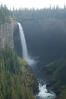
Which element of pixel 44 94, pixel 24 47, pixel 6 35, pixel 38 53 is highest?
pixel 6 35

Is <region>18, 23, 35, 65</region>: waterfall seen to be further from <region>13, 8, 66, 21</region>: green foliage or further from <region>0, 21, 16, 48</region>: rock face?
<region>0, 21, 16, 48</region>: rock face

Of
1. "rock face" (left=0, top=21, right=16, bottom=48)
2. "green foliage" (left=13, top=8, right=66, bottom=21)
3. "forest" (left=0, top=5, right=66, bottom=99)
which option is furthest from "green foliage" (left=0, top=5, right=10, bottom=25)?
"green foliage" (left=13, top=8, right=66, bottom=21)

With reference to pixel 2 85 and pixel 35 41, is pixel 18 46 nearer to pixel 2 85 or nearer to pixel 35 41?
pixel 35 41

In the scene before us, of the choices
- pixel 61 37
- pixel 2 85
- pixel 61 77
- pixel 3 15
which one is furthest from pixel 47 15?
pixel 2 85

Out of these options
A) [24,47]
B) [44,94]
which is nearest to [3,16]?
[24,47]

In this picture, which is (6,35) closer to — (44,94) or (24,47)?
(24,47)

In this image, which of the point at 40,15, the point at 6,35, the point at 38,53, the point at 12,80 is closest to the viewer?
the point at 12,80

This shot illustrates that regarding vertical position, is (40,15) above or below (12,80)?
above
